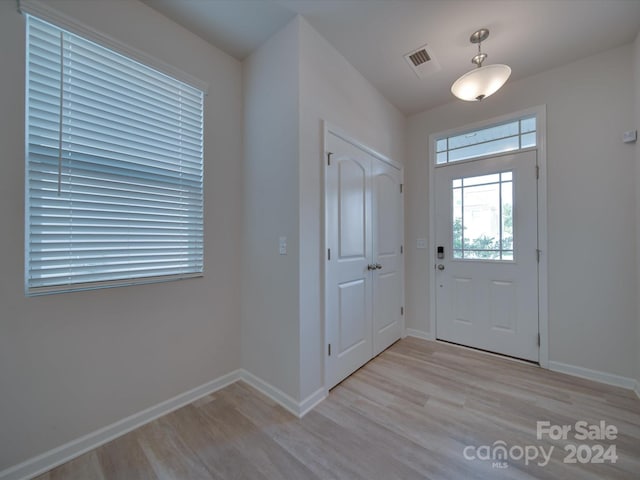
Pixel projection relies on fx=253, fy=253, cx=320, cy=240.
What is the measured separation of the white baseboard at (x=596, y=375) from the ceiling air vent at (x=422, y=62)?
9.91 ft

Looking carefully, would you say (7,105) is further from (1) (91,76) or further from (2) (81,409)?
(2) (81,409)

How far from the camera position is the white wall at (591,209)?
6.99 feet

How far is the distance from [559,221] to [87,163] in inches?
150

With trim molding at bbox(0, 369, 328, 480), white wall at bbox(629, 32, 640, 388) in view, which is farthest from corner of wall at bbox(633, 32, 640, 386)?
trim molding at bbox(0, 369, 328, 480)

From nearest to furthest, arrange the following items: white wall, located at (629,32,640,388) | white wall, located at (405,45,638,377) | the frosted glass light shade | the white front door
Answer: the frosted glass light shade < white wall, located at (629,32,640,388) < white wall, located at (405,45,638,377) < the white front door

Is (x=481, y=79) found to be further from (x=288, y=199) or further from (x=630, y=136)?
(x=288, y=199)

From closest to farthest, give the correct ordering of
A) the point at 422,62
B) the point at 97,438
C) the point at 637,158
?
the point at 97,438 < the point at 637,158 < the point at 422,62

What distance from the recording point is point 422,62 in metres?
2.34

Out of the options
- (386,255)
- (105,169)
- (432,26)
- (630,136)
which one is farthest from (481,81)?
(105,169)

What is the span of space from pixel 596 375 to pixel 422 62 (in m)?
3.20

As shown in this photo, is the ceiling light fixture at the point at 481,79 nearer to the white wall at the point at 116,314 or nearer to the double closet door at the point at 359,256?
the double closet door at the point at 359,256

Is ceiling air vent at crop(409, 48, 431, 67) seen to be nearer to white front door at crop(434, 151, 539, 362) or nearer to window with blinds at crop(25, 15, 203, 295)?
white front door at crop(434, 151, 539, 362)

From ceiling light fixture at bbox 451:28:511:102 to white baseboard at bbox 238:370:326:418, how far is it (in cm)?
255

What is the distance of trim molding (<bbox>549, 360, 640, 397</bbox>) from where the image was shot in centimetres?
209
